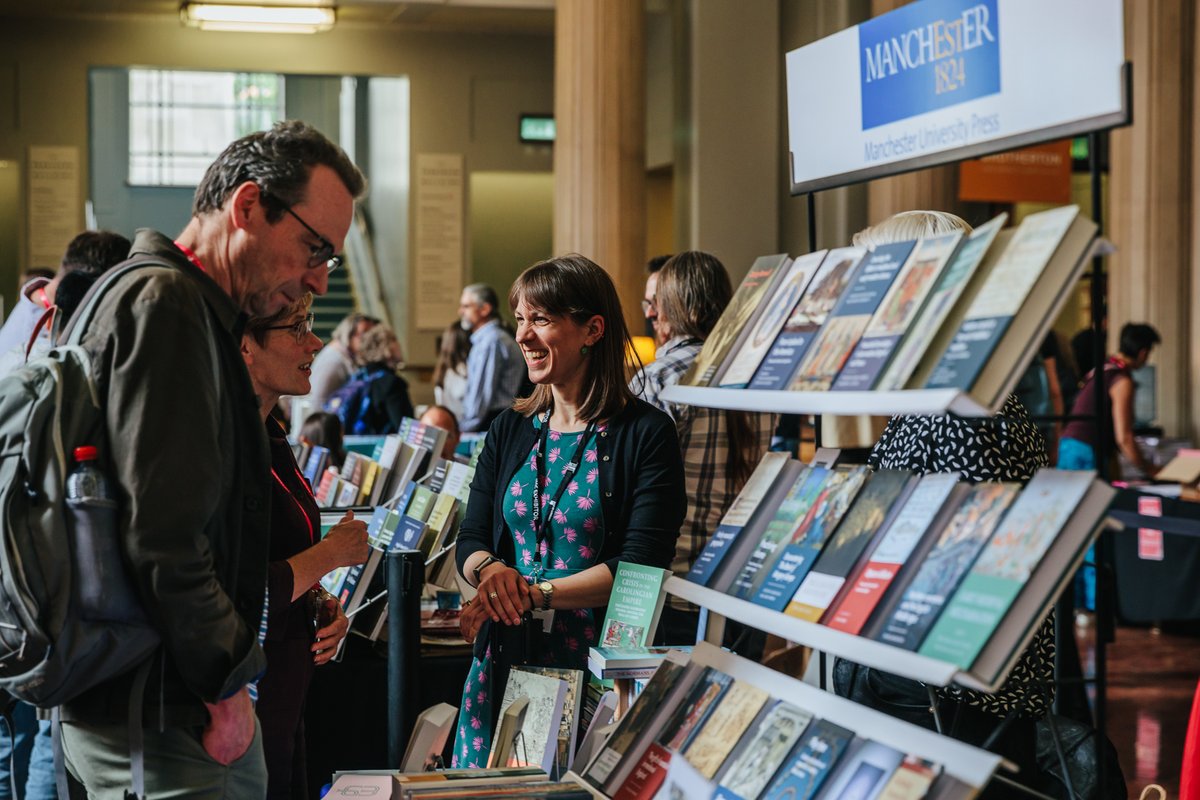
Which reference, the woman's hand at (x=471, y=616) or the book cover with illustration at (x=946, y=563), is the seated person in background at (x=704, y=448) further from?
the book cover with illustration at (x=946, y=563)

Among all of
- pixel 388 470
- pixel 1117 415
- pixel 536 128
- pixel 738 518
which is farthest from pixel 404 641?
pixel 536 128

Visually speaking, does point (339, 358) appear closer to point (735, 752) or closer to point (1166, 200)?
point (1166, 200)

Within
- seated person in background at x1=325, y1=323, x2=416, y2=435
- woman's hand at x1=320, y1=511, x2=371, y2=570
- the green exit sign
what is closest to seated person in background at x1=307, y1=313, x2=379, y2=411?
seated person in background at x1=325, y1=323, x2=416, y2=435

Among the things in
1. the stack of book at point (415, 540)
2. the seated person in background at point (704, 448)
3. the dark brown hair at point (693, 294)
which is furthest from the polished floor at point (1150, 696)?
the stack of book at point (415, 540)

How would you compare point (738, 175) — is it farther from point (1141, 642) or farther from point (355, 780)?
point (355, 780)

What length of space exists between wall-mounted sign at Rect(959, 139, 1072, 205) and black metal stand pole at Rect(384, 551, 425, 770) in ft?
29.8

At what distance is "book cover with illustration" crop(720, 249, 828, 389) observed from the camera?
6.56 ft

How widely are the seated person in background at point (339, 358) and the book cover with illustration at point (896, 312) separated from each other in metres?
7.28

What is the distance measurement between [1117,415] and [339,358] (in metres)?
4.89

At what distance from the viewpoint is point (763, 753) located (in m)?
1.83

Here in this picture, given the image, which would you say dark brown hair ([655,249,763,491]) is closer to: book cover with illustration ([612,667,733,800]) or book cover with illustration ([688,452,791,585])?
book cover with illustration ([688,452,791,585])

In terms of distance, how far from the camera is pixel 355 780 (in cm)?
224

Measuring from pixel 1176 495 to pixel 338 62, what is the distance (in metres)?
9.60

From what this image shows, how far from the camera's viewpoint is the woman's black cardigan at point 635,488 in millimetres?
2746
